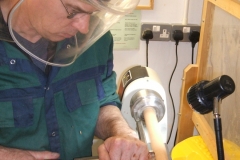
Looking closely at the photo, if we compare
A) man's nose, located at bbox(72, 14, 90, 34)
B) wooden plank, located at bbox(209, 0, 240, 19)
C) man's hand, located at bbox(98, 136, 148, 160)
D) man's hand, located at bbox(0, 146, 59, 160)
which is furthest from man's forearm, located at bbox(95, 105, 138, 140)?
wooden plank, located at bbox(209, 0, 240, 19)

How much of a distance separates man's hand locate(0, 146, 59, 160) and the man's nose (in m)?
0.36

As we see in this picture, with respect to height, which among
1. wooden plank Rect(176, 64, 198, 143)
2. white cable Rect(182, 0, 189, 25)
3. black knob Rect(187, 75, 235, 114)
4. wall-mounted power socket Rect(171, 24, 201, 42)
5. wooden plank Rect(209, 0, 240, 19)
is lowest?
wooden plank Rect(176, 64, 198, 143)

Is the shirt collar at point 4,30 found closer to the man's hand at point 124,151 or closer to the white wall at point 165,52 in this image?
the man's hand at point 124,151

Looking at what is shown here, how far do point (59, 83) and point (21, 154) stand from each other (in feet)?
→ 0.76

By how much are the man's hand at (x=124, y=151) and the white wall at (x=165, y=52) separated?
0.77 meters

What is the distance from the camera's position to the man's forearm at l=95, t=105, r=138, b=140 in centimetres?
106

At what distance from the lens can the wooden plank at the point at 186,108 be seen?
4.28 ft

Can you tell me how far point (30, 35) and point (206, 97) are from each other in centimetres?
46

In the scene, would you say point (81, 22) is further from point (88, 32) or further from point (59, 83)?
point (59, 83)

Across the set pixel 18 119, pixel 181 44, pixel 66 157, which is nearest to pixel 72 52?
pixel 18 119

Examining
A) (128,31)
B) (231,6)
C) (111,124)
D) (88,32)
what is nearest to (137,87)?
(111,124)

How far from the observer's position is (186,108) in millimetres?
1355

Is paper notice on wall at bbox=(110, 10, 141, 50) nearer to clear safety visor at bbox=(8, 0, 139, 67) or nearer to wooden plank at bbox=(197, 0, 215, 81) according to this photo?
wooden plank at bbox=(197, 0, 215, 81)

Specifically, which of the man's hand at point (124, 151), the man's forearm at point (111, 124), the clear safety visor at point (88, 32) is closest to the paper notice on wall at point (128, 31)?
the man's forearm at point (111, 124)
